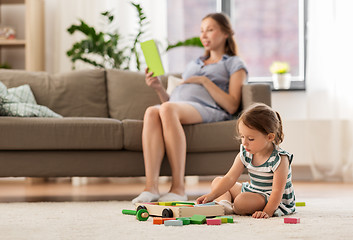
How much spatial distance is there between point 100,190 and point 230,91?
1166 millimetres

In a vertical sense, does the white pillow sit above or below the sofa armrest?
above

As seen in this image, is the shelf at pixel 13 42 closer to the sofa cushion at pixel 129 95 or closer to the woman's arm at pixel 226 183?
the sofa cushion at pixel 129 95

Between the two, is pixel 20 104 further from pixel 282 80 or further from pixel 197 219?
pixel 282 80

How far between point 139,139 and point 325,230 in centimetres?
125

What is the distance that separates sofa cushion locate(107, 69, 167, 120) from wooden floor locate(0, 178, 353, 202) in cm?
49

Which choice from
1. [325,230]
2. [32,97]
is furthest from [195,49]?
[325,230]

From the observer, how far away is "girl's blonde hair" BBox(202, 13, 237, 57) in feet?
10.3

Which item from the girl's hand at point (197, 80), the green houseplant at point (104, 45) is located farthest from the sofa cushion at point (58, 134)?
the green houseplant at point (104, 45)

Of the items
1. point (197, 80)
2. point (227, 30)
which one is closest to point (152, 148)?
point (197, 80)

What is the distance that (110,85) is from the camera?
11.5 feet

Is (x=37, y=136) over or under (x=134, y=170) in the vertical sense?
over

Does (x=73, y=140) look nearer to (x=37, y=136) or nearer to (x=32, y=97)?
(x=37, y=136)

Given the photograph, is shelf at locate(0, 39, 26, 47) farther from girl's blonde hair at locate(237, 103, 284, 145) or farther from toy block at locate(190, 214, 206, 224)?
toy block at locate(190, 214, 206, 224)

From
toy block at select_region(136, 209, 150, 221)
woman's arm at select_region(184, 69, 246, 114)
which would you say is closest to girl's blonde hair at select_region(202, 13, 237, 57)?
woman's arm at select_region(184, 69, 246, 114)
